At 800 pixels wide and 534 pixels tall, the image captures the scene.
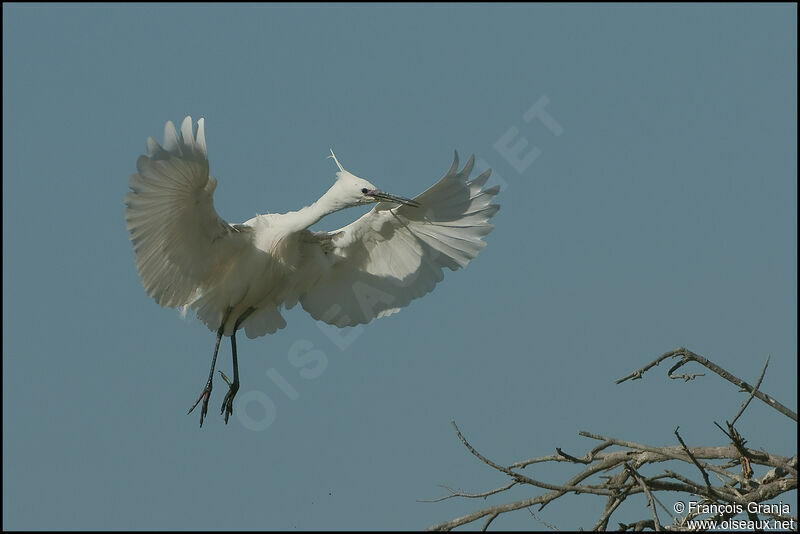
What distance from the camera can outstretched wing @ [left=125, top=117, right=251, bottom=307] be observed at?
901 centimetres

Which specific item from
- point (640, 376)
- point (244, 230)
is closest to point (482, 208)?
point (244, 230)

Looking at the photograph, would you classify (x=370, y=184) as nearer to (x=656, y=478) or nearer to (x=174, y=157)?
(x=174, y=157)

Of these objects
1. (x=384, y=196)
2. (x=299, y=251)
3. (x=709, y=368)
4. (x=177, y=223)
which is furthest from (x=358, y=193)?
(x=709, y=368)

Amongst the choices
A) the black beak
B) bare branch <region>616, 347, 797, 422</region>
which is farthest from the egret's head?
bare branch <region>616, 347, 797, 422</region>

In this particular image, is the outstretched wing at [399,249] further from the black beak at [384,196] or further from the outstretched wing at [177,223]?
the outstretched wing at [177,223]

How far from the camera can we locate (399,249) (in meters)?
11.4

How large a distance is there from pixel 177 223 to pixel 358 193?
5.76ft

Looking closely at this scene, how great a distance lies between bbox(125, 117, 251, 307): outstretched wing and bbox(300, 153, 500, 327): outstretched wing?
1.22 m

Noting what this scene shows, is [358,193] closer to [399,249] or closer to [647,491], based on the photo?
[399,249]

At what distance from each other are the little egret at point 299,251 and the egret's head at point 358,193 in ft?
0.04

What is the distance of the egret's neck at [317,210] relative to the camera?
10.5m

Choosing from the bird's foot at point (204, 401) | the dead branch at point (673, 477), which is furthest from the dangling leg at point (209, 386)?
the dead branch at point (673, 477)

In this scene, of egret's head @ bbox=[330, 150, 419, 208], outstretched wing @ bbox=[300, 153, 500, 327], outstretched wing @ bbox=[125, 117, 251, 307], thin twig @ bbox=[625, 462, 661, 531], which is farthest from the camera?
outstretched wing @ bbox=[300, 153, 500, 327]

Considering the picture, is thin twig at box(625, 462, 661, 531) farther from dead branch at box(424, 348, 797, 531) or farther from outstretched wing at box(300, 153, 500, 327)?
outstretched wing at box(300, 153, 500, 327)
